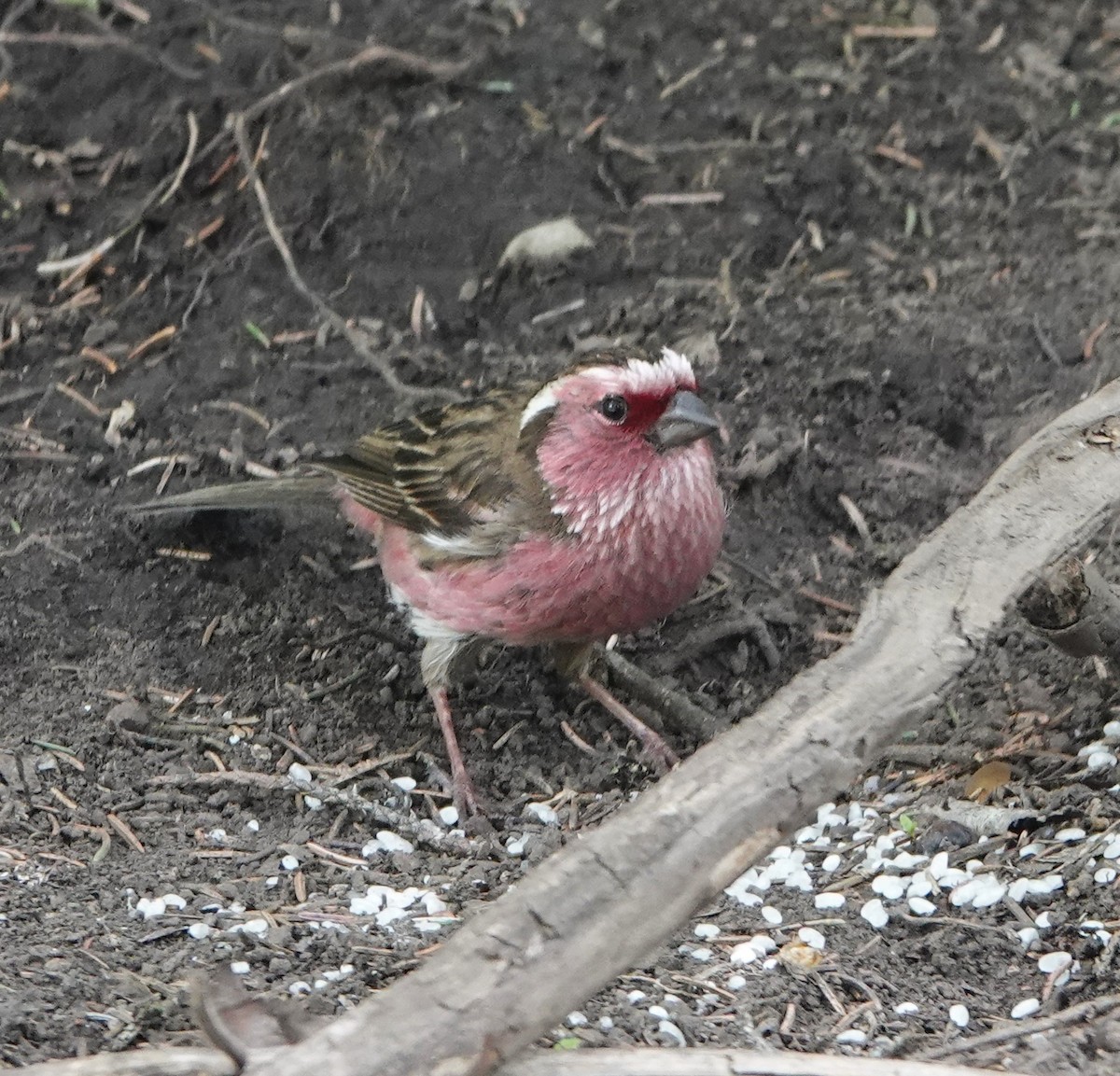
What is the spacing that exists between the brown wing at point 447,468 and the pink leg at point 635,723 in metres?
0.78

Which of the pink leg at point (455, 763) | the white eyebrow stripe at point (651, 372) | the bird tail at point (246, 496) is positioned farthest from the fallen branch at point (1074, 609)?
the bird tail at point (246, 496)

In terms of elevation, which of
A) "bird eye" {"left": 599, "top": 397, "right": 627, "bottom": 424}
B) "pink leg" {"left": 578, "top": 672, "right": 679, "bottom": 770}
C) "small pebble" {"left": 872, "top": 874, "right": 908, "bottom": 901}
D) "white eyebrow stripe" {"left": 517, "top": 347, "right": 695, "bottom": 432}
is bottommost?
"pink leg" {"left": 578, "top": 672, "right": 679, "bottom": 770}

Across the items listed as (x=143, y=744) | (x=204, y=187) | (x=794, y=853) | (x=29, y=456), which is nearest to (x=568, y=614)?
(x=794, y=853)

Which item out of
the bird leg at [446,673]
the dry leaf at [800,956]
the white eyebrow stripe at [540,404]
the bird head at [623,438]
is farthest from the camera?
the bird leg at [446,673]

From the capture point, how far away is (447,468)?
17.5 feet

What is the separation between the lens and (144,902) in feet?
13.7

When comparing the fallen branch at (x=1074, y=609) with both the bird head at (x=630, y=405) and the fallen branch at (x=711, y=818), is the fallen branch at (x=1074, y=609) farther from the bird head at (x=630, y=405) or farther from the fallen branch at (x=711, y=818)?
the bird head at (x=630, y=405)

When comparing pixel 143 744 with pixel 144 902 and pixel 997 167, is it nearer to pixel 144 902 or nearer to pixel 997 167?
pixel 144 902

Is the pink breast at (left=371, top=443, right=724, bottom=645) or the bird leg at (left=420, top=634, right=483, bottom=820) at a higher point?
the pink breast at (left=371, top=443, right=724, bottom=645)

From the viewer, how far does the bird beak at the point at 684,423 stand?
4.68 meters

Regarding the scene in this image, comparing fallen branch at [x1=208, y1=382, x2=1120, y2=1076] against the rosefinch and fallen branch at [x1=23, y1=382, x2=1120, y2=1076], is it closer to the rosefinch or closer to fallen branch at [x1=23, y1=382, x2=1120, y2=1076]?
fallen branch at [x1=23, y1=382, x2=1120, y2=1076]

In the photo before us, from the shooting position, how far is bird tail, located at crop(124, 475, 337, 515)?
5.52 meters

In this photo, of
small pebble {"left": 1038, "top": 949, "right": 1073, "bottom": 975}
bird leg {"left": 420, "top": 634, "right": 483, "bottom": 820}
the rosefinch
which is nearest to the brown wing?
the rosefinch

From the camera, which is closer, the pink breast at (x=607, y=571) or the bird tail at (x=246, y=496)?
the pink breast at (x=607, y=571)
